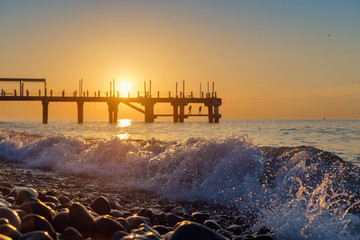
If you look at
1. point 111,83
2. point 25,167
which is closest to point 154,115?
point 111,83

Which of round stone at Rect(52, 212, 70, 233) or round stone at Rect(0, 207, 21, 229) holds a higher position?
round stone at Rect(0, 207, 21, 229)

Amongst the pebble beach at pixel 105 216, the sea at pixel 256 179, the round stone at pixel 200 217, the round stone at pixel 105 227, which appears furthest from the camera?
the round stone at pixel 200 217

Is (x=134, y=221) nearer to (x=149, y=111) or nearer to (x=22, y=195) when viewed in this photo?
(x=22, y=195)

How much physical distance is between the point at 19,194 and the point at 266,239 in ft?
9.85

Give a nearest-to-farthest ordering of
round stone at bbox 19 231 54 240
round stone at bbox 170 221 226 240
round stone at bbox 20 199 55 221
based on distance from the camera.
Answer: round stone at bbox 19 231 54 240, round stone at bbox 170 221 226 240, round stone at bbox 20 199 55 221

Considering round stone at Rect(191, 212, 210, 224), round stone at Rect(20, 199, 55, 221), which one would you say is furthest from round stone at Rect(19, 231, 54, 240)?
round stone at Rect(191, 212, 210, 224)

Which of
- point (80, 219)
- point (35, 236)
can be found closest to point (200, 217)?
point (80, 219)

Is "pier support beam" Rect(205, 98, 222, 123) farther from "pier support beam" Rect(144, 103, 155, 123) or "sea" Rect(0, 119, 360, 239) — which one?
"sea" Rect(0, 119, 360, 239)

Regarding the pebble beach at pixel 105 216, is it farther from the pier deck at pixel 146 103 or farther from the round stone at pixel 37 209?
the pier deck at pixel 146 103

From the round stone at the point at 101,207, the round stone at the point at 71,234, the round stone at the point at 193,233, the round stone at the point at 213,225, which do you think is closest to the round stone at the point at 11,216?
the round stone at the point at 71,234

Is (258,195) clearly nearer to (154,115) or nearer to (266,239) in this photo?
(266,239)

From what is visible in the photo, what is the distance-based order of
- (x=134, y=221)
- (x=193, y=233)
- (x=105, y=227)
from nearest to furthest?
(x=193, y=233), (x=105, y=227), (x=134, y=221)

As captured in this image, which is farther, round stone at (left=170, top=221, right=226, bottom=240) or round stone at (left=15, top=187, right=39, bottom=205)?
round stone at (left=15, top=187, right=39, bottom=205)

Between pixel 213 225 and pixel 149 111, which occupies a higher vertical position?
pixel 149 111
